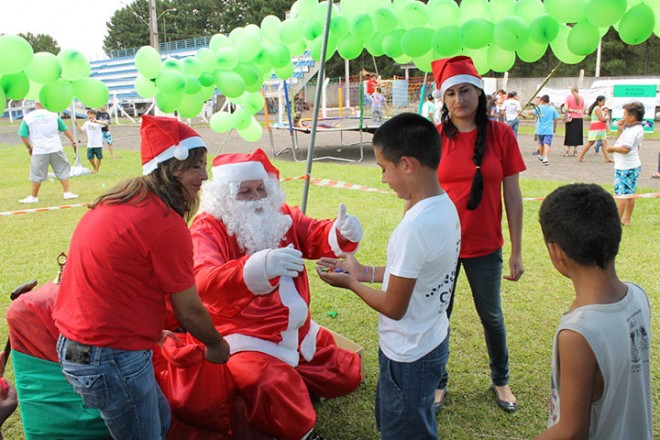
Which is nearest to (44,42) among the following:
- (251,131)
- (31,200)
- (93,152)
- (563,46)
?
(93,152)

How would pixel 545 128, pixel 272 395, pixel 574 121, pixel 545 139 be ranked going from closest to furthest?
pixel 272 395 → pixel 545 139 → pixel 545 128 → pixel 574 121

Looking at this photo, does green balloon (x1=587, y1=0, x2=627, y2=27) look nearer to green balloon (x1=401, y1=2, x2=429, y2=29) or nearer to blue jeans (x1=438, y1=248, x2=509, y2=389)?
green balloon (x1=401, y1=2, x2=429, y2=29)

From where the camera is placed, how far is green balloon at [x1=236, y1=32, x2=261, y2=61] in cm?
374

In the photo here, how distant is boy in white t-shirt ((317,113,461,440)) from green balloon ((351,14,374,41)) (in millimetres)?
1959

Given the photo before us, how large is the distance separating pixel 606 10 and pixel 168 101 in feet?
9.16

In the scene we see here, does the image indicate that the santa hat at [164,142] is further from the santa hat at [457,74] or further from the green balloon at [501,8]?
the green balloon at [501,8]

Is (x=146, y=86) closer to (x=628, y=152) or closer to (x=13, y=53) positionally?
(x=13, y=53)

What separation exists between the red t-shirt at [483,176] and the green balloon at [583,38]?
39.2 inches

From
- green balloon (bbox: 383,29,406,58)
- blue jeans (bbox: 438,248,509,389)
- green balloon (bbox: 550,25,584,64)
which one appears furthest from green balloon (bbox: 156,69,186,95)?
green balloon (bbox: 550,25,584,64)

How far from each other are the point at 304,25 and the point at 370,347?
2.53 m

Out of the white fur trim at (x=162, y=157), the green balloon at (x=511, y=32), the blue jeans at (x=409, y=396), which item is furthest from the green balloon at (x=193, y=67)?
the blue jeans at (x=409, y=396)

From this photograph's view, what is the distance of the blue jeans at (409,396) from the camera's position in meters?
2.07

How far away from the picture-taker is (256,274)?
7.42 ft

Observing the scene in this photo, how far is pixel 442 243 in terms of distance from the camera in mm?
1979
